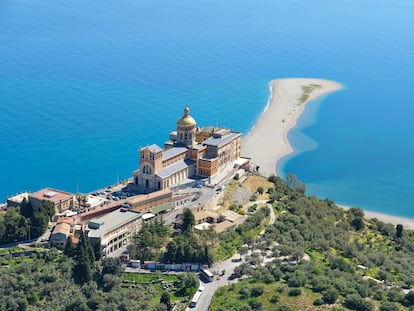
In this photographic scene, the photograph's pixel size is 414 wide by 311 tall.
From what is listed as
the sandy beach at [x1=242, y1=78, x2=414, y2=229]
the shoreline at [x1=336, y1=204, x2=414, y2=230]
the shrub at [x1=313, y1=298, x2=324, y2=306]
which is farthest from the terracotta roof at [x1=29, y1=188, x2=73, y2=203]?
the shoreline at [x1=336, y1=204, x2=414, y2=230]

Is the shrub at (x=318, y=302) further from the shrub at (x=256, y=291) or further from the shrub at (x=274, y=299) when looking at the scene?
the shrub at (x=256, y=291)

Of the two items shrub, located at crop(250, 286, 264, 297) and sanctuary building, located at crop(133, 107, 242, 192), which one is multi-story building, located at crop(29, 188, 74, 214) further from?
shrub, located at crop(250, 286, 264, 297)

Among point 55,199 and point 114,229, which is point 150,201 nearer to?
point 114,229

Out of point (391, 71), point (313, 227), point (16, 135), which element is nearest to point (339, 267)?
point (313, 227)

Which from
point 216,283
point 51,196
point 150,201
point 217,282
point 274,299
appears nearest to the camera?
point 274,299

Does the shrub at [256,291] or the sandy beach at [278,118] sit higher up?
the sandy beach at [278,118]

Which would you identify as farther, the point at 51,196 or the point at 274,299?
the point at 51,196

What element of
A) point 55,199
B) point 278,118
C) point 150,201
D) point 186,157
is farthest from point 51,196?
point 278,118

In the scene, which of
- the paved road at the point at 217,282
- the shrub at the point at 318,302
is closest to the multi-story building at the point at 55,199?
the paved road at the point at 217,282
